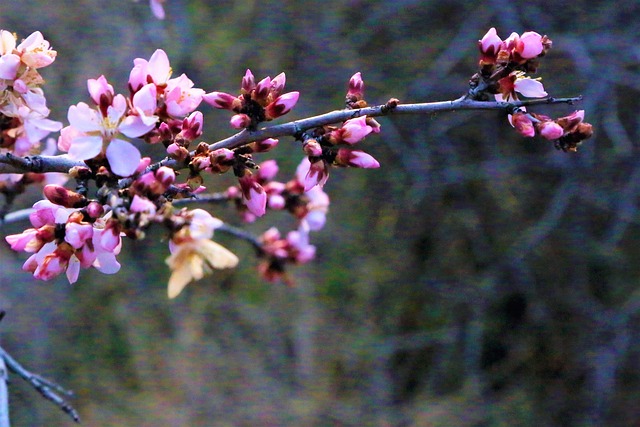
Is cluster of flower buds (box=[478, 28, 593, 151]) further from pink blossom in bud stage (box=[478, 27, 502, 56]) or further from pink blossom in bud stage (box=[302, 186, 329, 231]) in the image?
pink blossom in bud stage (box=[302, 186, 329, 231])

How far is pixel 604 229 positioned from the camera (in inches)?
133

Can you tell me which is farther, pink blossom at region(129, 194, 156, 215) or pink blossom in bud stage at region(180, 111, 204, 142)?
pink blossom in bud stage at region(180, 111, 204, 142)

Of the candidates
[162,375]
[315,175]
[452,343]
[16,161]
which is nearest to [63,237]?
[16,161]

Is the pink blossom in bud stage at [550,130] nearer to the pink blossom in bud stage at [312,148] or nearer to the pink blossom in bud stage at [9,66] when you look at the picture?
the pink blossom in bud stage at [312,148]

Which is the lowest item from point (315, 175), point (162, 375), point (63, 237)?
point (63, 237)

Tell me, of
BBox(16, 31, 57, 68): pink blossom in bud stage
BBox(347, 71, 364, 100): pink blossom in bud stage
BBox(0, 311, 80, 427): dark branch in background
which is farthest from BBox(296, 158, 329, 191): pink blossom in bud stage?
BBox(0, 311, 80, 427): dark branch in background

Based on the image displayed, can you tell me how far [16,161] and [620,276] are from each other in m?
3.34

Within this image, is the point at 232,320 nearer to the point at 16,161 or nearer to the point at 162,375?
the point at 162,375

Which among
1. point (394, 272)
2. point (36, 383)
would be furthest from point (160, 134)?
point (394, 272)

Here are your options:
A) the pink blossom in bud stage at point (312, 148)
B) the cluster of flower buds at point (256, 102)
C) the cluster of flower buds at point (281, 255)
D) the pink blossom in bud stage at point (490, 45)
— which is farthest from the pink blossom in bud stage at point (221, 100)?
the cluster of flower buds at point (281, 255)

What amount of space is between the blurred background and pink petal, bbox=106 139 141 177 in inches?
108

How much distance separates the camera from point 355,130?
738 millimetres

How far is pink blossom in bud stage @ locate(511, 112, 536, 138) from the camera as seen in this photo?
745 millimetres

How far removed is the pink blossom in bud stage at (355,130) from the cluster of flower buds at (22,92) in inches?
15.1
